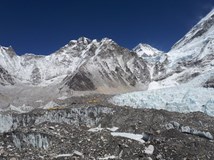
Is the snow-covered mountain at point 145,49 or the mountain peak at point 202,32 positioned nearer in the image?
the mountain peak at point 202,32

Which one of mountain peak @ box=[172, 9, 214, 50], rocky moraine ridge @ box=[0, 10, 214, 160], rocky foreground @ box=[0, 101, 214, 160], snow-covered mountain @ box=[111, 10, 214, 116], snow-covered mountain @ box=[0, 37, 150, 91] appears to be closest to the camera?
rocky foreground @ box=[0, 101, 214, 160]

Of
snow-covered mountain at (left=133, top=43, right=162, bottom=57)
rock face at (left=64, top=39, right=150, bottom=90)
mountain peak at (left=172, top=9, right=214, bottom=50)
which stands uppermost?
snow-covered mountain at (left=133, top=43, right=162, bottom=57)

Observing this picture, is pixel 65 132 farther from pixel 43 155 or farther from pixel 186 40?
pixel 186 40

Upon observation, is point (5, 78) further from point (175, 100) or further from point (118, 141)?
point (118, 141)

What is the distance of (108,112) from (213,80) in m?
28.0

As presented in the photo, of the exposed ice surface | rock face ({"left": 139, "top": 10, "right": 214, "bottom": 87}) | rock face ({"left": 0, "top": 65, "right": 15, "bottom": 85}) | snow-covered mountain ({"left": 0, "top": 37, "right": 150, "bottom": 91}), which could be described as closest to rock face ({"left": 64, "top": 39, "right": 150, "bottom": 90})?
snow-covered mountain ({"left": 0, "top": 37, "right": 150, "bottom": 91})

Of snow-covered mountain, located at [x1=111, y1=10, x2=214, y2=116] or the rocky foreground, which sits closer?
the rocky foreground

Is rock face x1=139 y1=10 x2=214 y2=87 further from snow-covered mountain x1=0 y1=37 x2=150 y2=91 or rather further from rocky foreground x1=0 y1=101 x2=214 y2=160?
rocky foreground x1=0 y1=101 x2=214 y2=160

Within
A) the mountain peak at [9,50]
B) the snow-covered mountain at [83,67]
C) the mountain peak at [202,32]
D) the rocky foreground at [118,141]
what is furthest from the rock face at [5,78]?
the rocky foreground at [118,141]

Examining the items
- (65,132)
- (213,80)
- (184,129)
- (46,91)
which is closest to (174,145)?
(184,129)

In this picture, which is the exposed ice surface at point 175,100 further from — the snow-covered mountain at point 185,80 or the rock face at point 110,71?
the rock face at point 110,71

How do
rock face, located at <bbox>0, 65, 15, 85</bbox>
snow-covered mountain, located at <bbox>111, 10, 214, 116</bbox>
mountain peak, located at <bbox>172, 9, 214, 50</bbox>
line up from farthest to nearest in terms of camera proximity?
mountain peak, located at <bbox>172, 9, 214, 50</bbox>
rock face, located at <bbox>0, 65, 15, 85</bbox>
snow-covered mountain, located at <bbox>111, 10, 214, 116</bbox>

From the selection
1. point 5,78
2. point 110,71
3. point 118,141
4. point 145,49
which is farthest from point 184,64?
point 118,141

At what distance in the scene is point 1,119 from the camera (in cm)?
3603
